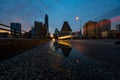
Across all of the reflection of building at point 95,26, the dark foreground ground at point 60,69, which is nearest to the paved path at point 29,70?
the dark foreground ground at point 60,69

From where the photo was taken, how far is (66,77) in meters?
3.29

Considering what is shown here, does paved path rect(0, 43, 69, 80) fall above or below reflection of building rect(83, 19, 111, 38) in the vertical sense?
below

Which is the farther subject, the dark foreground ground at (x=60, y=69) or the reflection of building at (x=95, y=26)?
the reflection of building at (x=95, y=26)

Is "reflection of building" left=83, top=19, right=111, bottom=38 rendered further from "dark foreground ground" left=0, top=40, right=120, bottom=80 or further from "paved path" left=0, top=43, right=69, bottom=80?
"paved path" left=0, top=43, right=69, bottom=80

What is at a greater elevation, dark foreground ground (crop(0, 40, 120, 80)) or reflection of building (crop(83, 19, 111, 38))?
reflection of building (crop(83, 19, 111, 38))

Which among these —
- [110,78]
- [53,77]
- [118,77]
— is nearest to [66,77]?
[53,77]

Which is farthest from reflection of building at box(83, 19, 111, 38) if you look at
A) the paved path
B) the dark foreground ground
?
the paved path

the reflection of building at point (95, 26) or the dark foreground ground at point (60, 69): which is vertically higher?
the reflection of building at point (95, 26)

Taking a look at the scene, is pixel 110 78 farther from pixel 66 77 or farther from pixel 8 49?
pixel 8 49

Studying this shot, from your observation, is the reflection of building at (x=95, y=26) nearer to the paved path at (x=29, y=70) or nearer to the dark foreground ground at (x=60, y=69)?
the dark foreground ground at (x=60, y=69)

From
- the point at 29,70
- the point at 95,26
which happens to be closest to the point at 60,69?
the point at 29,70

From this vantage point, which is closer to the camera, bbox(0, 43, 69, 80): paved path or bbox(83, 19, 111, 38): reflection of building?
bbox(0, 43, 69, 80): paved path

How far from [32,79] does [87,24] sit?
319 feet

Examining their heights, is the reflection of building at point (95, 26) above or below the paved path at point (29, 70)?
above
